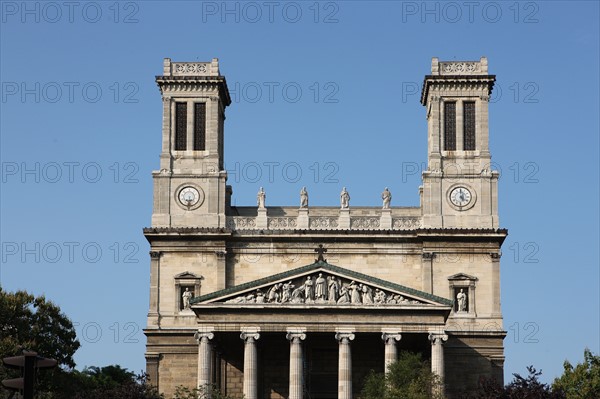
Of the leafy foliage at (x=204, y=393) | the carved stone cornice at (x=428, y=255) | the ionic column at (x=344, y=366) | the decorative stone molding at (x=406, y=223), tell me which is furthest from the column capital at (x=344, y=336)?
the decorative stone molding at (x=406, y=223)

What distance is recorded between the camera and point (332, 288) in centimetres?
7688

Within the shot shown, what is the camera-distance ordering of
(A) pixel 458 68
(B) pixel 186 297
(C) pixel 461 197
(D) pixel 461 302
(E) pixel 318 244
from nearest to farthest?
(D) pixel 461 302 < (B) pixel 186 297 < (E) pixel 318 244 < (C) pixel 461 197 < (A) pixel 458 68

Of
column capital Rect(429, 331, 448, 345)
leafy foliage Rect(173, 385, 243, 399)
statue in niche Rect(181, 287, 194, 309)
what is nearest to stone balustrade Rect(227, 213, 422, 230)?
statue in niche Rect(181, 287, 194, 309)

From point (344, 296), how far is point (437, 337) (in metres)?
6.19

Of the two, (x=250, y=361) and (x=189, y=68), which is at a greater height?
(x=189, y=68)

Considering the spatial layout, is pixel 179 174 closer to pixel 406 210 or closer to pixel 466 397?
pixel 406 210

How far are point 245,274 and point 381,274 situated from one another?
9493 mm

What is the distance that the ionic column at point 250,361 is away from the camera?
7600cm

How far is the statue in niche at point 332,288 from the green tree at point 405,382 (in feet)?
22.3

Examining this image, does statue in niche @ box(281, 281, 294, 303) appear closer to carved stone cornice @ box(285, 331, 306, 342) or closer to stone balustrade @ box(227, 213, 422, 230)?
carved stone cornice @ box(285, 331, 306, 342)

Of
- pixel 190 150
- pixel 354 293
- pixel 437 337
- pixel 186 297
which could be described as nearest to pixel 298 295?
pixel 354 293

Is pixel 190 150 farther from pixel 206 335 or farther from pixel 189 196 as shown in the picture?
pixel 206 335

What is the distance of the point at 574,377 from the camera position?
96.6 metres

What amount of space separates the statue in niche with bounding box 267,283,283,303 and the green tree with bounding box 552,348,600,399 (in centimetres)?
2720
